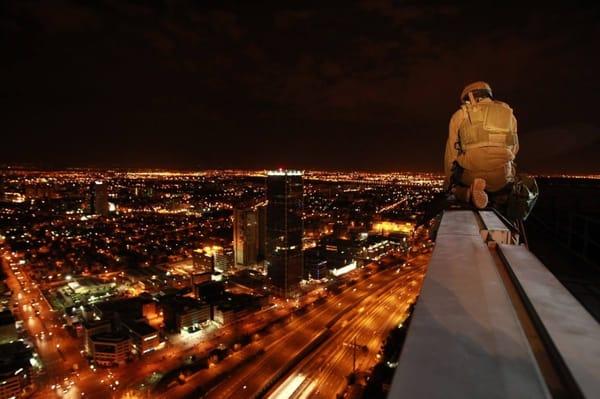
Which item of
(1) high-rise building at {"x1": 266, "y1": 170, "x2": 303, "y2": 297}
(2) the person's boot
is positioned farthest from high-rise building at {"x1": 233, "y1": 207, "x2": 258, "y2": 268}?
(2) the person's boot

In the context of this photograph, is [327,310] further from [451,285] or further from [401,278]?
[451,285]

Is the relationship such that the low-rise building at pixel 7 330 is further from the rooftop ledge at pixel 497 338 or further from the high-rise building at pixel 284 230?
the rooftop ledge at pixel 497 338

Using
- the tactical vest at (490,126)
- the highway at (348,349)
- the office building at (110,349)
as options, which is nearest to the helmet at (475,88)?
the tactical vest at (490,126)

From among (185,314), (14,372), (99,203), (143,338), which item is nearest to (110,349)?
(143,338)

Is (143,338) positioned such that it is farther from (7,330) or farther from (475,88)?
(475,88)

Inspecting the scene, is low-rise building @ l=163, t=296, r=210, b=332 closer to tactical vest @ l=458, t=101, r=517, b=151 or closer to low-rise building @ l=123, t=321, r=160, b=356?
low-rise building @ l=123, t=321, r=160, b=356

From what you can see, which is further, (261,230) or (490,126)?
(261,230)
